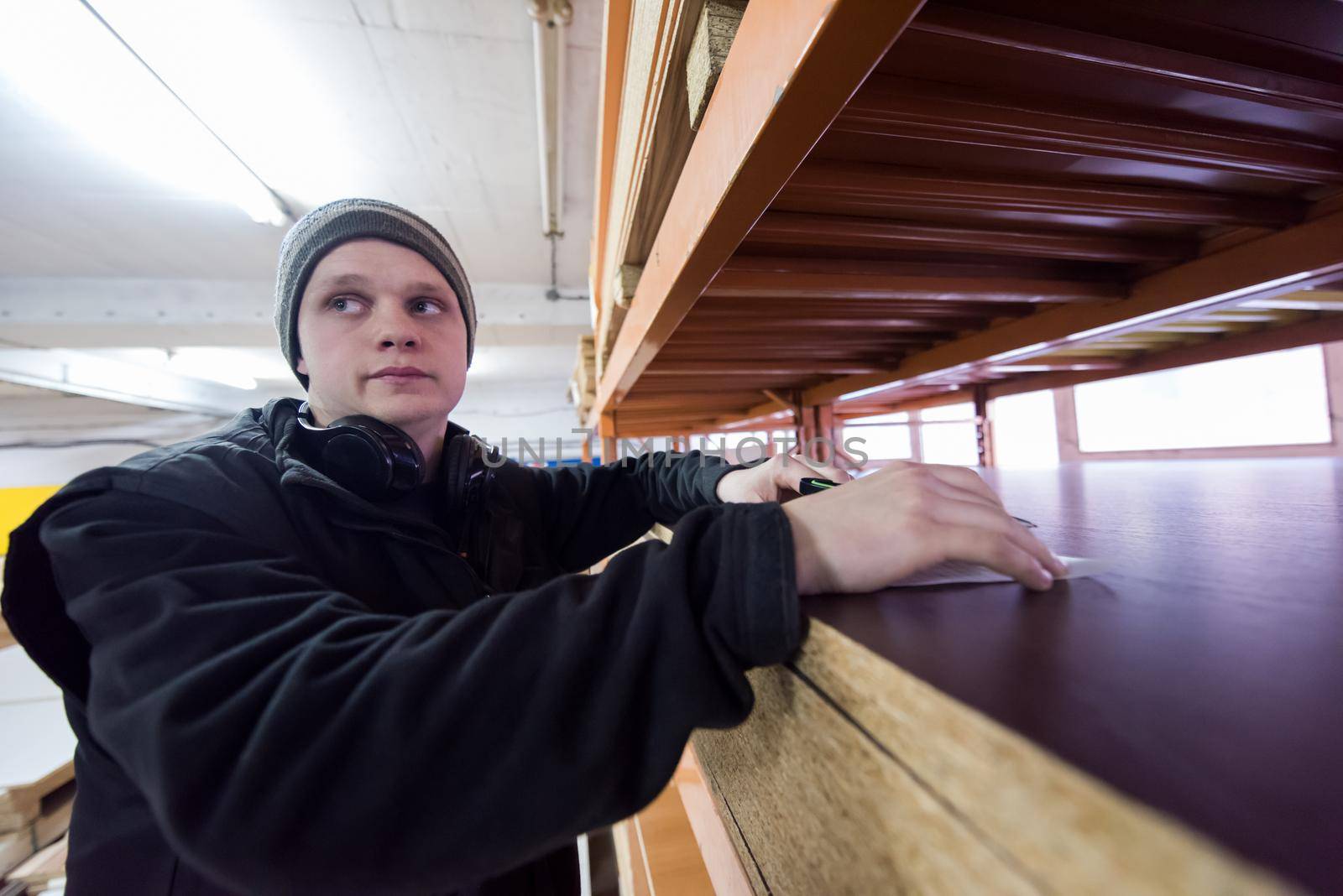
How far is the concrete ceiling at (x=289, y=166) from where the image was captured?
73.3 inches

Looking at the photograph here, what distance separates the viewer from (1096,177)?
29.3 inches

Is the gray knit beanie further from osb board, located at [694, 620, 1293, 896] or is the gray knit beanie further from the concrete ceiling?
the concrete ceiling

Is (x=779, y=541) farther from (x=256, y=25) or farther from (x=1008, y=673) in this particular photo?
(x=256, y=25)

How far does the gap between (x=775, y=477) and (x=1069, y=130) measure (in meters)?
0.61

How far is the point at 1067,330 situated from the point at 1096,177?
534mm

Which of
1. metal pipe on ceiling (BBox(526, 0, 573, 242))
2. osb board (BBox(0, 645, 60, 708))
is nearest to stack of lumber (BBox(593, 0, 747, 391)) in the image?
metal pipe on ceiling (BBox(526, 0, 573, 242))

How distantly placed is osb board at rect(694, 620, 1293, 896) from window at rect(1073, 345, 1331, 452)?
A: 353 centimetres

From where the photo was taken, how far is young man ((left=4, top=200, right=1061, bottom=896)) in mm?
331

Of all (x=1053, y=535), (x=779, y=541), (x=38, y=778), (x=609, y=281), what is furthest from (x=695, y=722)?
(x=38, y=778)

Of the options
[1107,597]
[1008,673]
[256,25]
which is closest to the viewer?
[1008,673]

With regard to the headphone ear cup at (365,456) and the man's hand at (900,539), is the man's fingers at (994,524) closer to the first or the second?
the man's hand at (900,539)

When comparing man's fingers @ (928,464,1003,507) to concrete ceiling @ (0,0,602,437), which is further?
concrete ceiling @ (0,0,602,437)

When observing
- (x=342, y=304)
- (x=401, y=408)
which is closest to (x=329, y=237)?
(x=342, y=304)

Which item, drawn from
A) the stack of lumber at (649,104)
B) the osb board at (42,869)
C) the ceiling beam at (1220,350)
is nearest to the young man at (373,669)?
the stack of lumber at (649,104)
